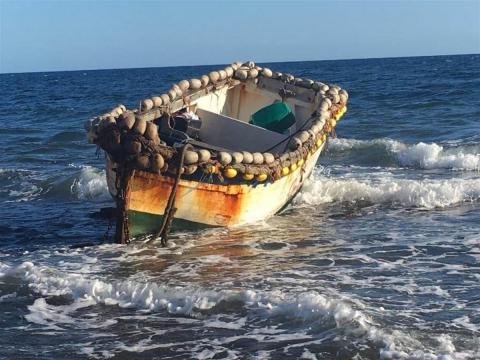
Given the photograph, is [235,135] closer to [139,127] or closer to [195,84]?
[195,84]

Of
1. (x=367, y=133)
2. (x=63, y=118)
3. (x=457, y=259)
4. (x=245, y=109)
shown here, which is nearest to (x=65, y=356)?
(x=457, y=259)

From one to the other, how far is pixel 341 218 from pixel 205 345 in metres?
5.18

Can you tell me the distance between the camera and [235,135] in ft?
35.6

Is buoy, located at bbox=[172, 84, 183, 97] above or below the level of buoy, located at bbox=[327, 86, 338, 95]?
below

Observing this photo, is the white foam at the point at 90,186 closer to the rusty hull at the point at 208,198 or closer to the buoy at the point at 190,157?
the rusty hull at the point at 208,198

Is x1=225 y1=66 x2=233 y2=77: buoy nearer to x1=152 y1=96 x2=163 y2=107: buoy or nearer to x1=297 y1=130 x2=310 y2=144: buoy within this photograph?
x1=152 y1=96 x2=163 y2=107: buoy

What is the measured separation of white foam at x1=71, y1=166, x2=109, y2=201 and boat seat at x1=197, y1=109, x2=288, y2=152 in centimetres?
293

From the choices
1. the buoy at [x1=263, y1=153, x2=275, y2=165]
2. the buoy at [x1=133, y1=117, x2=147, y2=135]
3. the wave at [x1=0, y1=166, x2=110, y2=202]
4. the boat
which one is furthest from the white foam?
the buoy at [x1=133, y1=117, x2=147, y2=135]

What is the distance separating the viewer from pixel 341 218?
1063cm

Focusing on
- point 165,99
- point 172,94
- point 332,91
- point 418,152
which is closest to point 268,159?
point 165,99

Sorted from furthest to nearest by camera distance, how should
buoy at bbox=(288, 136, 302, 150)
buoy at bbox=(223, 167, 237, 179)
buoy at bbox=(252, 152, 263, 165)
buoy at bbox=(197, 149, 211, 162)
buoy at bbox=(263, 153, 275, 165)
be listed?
buoy at bbox=(288, 136, 302, 150) < buoy at bbox=(263, 153, 275, 165) < buoy at bbox=(252, 152, 263, 165) < buoy at bbox=(223, 167, 237, 179) < buoy at bbox=(197, 149, 211, 162)

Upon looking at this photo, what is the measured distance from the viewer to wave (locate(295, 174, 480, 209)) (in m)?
11.5

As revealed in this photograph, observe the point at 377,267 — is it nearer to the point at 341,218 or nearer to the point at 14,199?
the point at 341,218

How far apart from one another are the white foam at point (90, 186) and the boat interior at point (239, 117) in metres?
2.65
